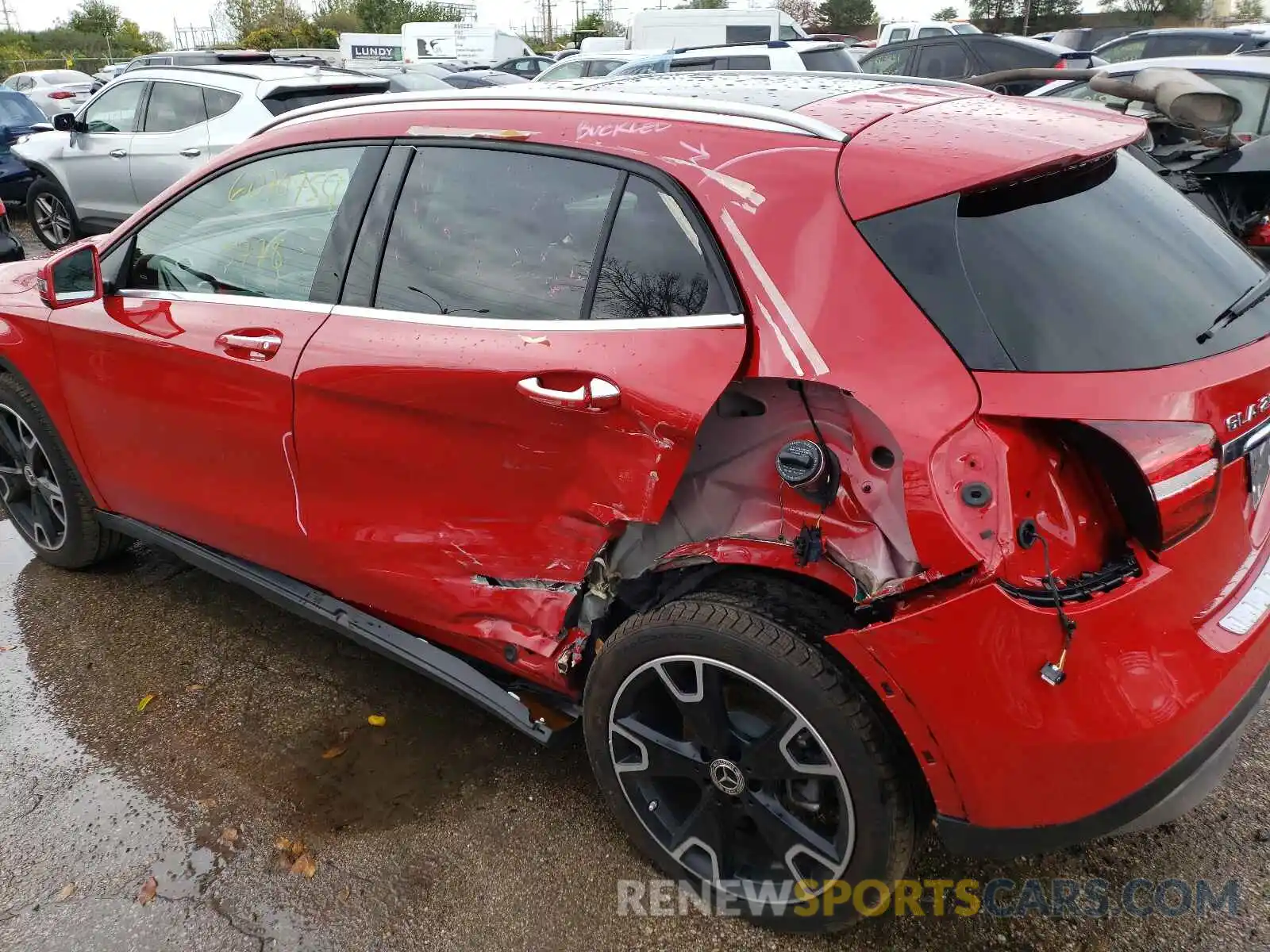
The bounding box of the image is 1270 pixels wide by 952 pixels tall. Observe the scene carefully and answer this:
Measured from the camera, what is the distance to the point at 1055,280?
1792mm

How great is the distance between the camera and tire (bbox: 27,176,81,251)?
9445 millimetres

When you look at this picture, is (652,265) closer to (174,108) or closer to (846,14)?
(174,108)

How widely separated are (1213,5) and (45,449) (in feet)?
184

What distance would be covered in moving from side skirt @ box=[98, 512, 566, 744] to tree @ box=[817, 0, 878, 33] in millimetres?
48306

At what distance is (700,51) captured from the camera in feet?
40.7

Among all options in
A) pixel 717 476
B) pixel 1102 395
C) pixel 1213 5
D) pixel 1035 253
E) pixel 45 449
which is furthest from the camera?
pixel 1213 5

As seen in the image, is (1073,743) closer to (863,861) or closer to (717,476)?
(863,861)

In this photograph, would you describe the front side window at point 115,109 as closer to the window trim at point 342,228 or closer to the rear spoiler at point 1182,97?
the window trim at point 342,228

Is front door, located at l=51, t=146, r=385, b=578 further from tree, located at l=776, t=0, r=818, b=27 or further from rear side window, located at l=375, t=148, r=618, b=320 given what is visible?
tree, located at l=776, t=0, r=818, b=27

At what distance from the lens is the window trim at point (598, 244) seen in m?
1.95

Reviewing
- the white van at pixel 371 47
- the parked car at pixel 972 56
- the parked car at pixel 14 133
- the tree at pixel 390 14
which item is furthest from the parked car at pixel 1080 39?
the tree at pixel 390 14

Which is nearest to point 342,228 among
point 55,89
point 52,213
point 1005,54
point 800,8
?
point 52,213

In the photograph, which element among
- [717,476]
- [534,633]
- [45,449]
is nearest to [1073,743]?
[717,476]

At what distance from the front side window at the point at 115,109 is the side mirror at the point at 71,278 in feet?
21.8
